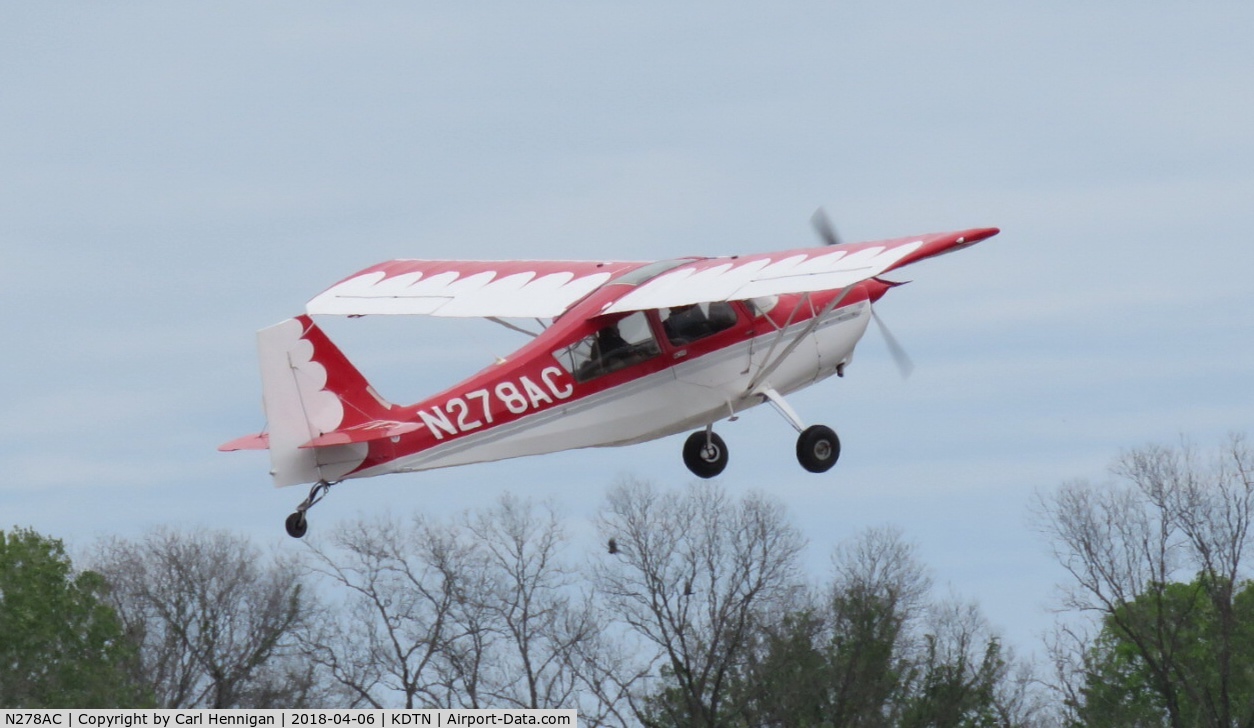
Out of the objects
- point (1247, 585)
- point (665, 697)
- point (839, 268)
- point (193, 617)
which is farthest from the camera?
point (1247, 585)

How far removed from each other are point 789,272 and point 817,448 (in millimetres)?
2312

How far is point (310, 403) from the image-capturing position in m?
24.7

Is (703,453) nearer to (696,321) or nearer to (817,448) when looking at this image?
(817,448)

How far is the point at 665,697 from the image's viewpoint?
→ 5106 centimetres

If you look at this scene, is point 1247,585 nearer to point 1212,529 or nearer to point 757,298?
point 1212,529

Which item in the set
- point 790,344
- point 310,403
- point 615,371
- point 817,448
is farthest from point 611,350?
point 310,403

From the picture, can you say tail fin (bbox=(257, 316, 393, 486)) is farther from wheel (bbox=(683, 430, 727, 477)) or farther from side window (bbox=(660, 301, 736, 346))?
wheel (bbox=(683, 430, 727, 477))

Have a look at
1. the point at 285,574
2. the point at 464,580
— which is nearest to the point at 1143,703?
the point at 464,580

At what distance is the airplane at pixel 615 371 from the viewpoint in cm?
2462

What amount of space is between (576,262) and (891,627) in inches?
1028

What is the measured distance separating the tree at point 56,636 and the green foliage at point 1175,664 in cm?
2100
